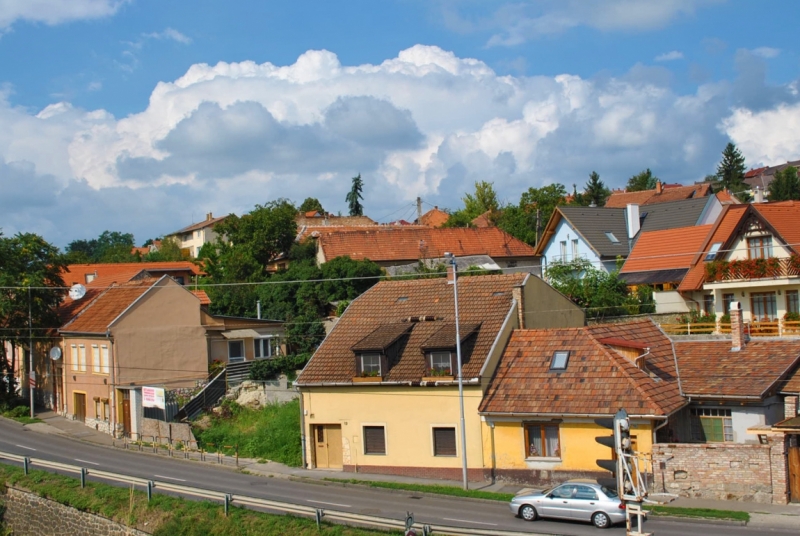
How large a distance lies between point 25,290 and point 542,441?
3215 cm

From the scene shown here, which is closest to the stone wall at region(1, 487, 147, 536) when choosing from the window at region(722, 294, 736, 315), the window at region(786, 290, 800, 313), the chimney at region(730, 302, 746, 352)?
the chimney at region(730, 302, 746, 352)

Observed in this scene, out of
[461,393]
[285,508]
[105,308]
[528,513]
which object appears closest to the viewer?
[285,508]

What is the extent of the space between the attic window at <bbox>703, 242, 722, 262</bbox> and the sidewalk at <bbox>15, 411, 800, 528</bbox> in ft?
65.4

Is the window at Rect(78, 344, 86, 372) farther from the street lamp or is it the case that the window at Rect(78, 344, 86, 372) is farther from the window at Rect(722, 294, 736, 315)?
the window at Rect(722, 294, 736, 315)

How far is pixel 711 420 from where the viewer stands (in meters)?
30.8

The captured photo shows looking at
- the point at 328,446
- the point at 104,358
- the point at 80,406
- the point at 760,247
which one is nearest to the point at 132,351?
the point at 104,358

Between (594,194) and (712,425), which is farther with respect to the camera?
(594,194)

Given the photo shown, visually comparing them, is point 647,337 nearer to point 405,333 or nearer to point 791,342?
point 791,342

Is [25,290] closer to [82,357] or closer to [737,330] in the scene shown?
[82,357]

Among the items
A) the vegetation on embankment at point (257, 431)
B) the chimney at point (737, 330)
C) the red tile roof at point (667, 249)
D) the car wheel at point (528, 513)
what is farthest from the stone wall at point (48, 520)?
the red tile roof at point (667, 249)

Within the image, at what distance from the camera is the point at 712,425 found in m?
30.8

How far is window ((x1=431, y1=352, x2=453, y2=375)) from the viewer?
32.6 m

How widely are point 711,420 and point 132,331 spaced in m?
29.2

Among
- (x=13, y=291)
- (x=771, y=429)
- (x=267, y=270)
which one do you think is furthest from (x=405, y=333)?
(x=267, y=270)
